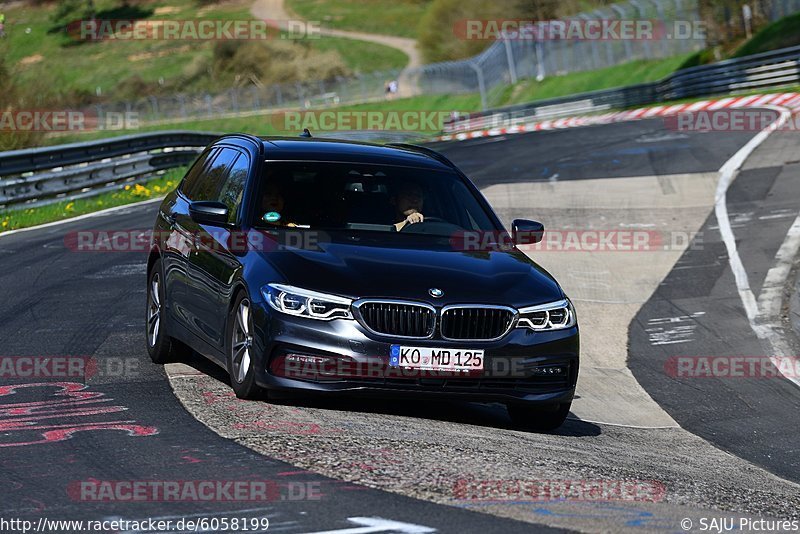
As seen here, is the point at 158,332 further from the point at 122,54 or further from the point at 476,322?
the point at 122,54

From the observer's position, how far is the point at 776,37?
45.8 metres

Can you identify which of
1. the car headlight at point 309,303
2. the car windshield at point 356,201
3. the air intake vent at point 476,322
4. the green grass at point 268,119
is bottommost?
the green grass at point 268,119

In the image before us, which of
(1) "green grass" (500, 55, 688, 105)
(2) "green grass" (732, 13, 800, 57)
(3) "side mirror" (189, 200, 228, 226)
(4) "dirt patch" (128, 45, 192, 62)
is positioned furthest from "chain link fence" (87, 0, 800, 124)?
(3) "side mirror" (189, 200, 228, 226)

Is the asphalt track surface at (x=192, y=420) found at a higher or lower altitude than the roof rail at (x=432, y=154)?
lower

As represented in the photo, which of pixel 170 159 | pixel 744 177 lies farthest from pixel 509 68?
pixel 744 177

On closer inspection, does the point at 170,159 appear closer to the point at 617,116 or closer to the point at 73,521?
the point at 617,116

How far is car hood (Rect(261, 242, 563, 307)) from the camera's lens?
301 inches

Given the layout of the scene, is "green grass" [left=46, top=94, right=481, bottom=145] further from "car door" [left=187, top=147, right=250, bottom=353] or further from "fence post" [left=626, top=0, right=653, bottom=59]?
"car door" [left=187, top=147, right=250, bottom=353]

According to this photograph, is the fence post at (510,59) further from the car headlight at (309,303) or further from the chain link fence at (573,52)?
the car headlight at (309,303)

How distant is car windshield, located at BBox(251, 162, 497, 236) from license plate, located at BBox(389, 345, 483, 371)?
135cm

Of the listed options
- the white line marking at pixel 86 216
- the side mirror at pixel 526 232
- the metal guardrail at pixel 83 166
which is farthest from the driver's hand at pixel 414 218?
the metal guardrail at pixel 83 166

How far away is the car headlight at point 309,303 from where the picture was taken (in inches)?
297

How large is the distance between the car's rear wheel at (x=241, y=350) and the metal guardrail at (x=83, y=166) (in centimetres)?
1340

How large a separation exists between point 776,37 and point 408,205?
1564 inches
